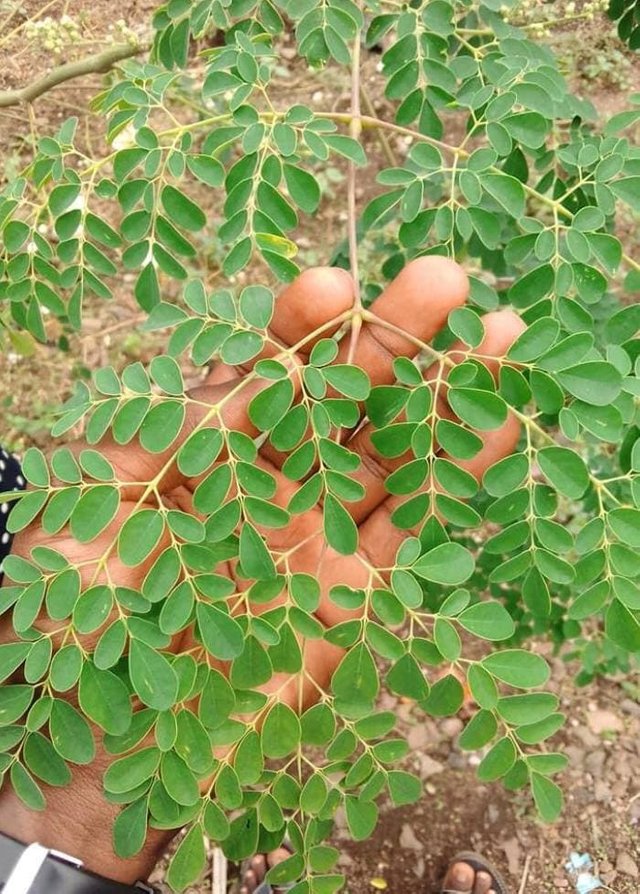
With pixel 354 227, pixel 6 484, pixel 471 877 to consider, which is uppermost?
pixel 354 227

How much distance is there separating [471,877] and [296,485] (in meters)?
1.85

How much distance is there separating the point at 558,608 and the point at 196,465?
1.29m

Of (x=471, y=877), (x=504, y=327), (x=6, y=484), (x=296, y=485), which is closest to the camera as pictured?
(x=504, y=327)

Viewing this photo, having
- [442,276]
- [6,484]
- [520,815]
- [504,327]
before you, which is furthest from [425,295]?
[520,815]

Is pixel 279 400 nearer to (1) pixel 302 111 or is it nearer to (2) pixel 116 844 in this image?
(1) pixel 302 111

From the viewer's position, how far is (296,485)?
1.75m

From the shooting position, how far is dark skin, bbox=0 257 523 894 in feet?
5.10

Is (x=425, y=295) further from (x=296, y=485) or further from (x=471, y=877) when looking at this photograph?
(x=471, y=877)

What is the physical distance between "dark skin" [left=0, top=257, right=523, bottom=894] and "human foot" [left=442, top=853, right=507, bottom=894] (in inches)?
58.6

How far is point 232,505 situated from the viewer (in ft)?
4.36

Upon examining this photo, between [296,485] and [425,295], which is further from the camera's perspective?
[296,485]

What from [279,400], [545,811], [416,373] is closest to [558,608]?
[545,811]

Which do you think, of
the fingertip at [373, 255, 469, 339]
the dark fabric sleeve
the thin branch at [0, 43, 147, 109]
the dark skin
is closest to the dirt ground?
the thin branch at [0, 43, 147, 109]

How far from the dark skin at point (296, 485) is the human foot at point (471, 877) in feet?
4.88
